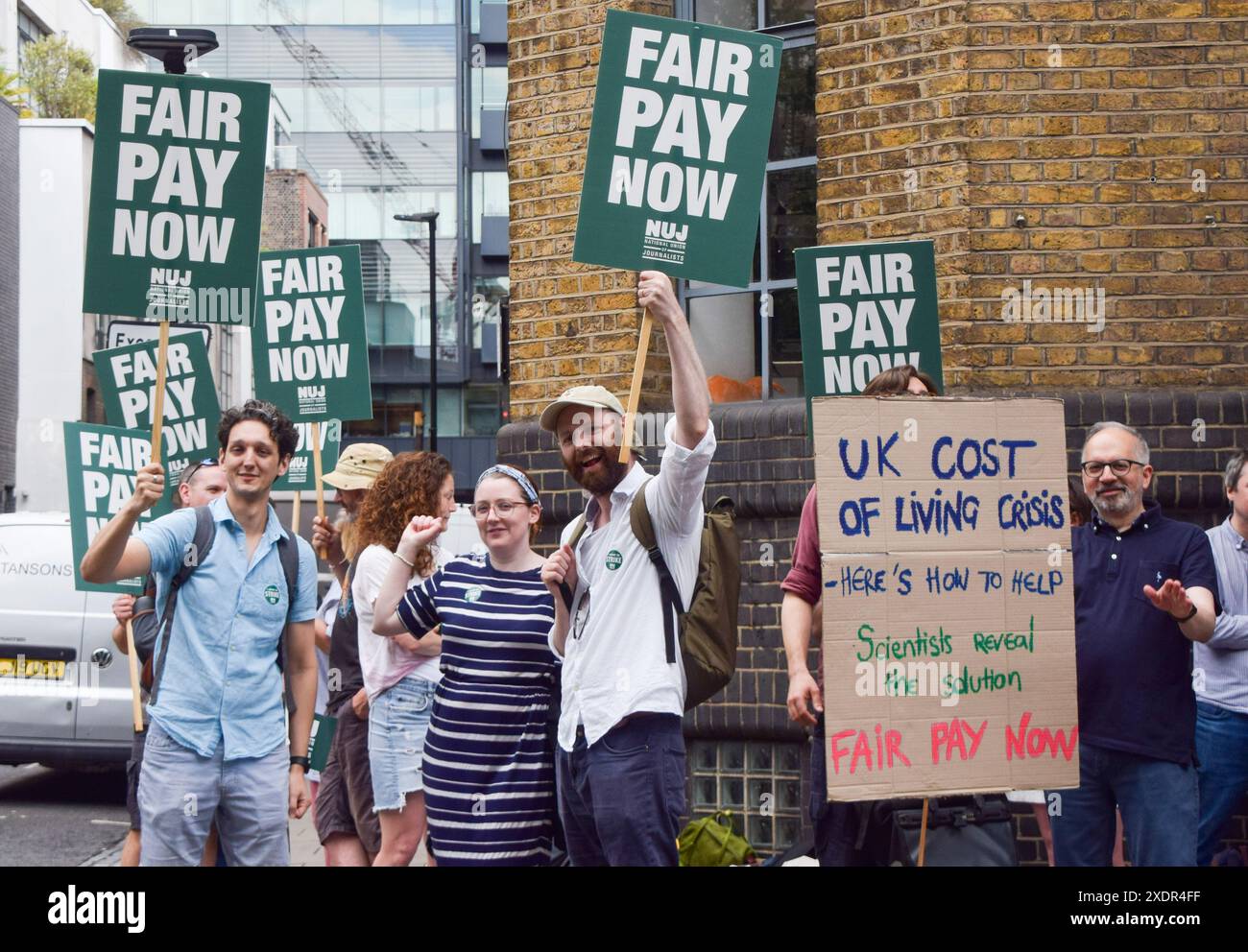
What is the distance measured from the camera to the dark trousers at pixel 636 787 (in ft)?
15.8

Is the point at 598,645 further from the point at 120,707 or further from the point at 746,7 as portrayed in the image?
the point at 120,707

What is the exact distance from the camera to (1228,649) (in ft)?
20.7

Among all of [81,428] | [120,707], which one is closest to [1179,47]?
[81,428]

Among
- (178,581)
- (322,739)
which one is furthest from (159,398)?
(322,739)

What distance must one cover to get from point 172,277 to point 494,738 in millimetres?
2144

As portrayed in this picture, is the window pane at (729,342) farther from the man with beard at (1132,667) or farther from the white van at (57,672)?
the white van at (57,672)

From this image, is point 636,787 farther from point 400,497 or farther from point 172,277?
point 172,277

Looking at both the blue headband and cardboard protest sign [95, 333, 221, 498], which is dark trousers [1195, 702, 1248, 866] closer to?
the blue headband

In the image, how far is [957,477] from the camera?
4.96 meters

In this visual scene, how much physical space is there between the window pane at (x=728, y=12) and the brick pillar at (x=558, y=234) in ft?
0.59

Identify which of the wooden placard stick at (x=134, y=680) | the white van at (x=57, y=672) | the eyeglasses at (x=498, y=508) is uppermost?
the eyeglasses at (x=498, y=508)

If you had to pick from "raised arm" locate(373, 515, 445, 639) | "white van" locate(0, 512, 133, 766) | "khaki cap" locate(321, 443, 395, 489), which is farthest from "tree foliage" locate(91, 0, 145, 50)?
"raised arm" locate(373, 515, 445, 639)

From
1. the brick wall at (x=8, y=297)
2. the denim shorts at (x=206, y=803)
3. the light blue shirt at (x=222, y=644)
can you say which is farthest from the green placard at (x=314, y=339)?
the brick wall at (x=8, y=297)

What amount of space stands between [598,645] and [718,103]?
179cm
